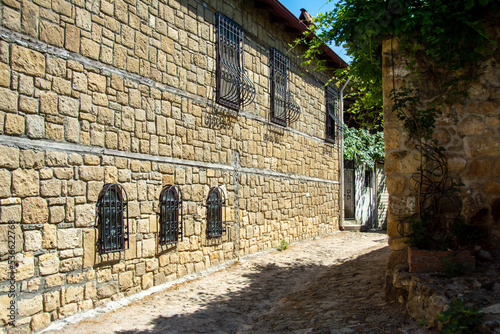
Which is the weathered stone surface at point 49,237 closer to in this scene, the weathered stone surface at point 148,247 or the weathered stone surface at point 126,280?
the weathered stone surface at point 126,280

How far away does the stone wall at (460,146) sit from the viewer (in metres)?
4.09

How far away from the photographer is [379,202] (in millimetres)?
16125

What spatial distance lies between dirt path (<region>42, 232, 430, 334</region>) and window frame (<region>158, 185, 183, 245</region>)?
699 millimetres

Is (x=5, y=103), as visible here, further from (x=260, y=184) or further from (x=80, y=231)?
(x=260, y=184)

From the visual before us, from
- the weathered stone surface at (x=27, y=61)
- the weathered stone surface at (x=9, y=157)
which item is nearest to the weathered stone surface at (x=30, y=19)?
the weathered stone surface at (x=27, y=61)

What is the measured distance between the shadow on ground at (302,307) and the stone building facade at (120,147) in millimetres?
928

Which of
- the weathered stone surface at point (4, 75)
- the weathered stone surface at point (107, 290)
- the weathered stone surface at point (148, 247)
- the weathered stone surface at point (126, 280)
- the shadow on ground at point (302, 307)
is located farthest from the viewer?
the weathered stone surface at point (148, 247)

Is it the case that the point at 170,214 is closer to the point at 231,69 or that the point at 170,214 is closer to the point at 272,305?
the point at 272,305

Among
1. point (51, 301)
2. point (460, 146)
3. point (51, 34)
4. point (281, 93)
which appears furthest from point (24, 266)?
point (281, 93)

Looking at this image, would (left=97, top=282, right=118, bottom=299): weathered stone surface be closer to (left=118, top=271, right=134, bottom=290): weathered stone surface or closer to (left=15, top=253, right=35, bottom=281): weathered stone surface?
(left=118, top=271, right=134, bottom=290): weathered stone surface

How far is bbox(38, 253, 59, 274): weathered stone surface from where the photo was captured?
4.36 m

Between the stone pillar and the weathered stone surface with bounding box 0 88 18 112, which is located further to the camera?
the stone pillar

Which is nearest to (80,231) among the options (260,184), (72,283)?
(72,283)

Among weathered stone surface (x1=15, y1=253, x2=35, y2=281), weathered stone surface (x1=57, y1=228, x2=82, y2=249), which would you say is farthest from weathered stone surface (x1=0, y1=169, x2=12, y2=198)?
weathered stone surface (x1=57, y1=228, x2=82, y2=249)
